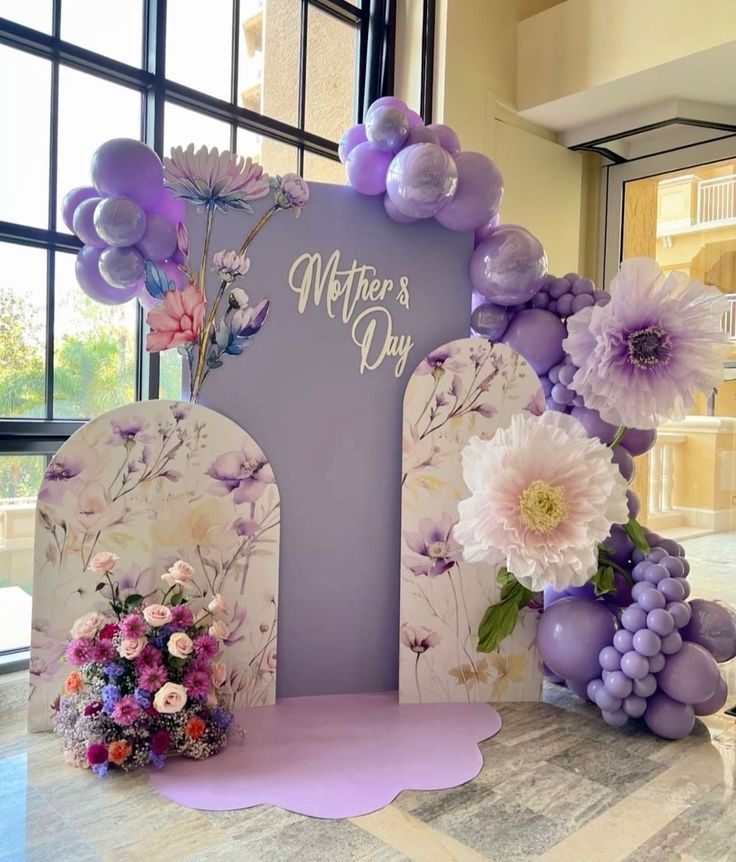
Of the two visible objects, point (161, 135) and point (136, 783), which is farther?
point (161, 135)

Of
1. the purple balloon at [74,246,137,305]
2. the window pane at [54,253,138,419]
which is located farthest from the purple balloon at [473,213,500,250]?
the window pane at [54,253,138,419]

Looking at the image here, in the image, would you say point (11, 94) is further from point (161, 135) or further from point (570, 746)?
point (570, 746)

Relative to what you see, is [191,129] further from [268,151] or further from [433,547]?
[433,547]

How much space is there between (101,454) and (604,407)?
103 centimetres

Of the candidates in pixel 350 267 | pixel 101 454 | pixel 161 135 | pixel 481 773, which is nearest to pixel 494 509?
pixel 481 773

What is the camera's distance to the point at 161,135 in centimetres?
194

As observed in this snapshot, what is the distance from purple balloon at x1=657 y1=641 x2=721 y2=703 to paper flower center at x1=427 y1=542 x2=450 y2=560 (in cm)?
51

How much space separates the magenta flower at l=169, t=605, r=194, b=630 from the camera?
4.47 ft

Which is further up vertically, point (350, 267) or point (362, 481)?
point (350, 267)

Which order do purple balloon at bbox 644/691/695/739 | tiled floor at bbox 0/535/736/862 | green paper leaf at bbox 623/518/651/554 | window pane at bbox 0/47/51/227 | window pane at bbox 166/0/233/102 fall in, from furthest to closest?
1. window pane at bbox 166/0/233/102
2. window pane at bbox 0/47/51/227
3. green paper leaf at bbox 623/518/651/554
4. purple balloon at bbox 644/691/695/739
5. tiled floor at bbox 0/535/736/862

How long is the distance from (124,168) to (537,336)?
38.4 inches

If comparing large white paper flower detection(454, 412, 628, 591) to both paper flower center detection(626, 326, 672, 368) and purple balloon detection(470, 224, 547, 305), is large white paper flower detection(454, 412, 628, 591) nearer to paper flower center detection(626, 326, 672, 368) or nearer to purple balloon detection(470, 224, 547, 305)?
paper flower center detection(626, 326, 672, 368)

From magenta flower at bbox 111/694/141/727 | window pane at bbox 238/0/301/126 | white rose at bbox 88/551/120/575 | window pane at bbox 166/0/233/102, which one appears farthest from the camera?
window pane at bbox 238/0/301/126

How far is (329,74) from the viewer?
235 centimetres
